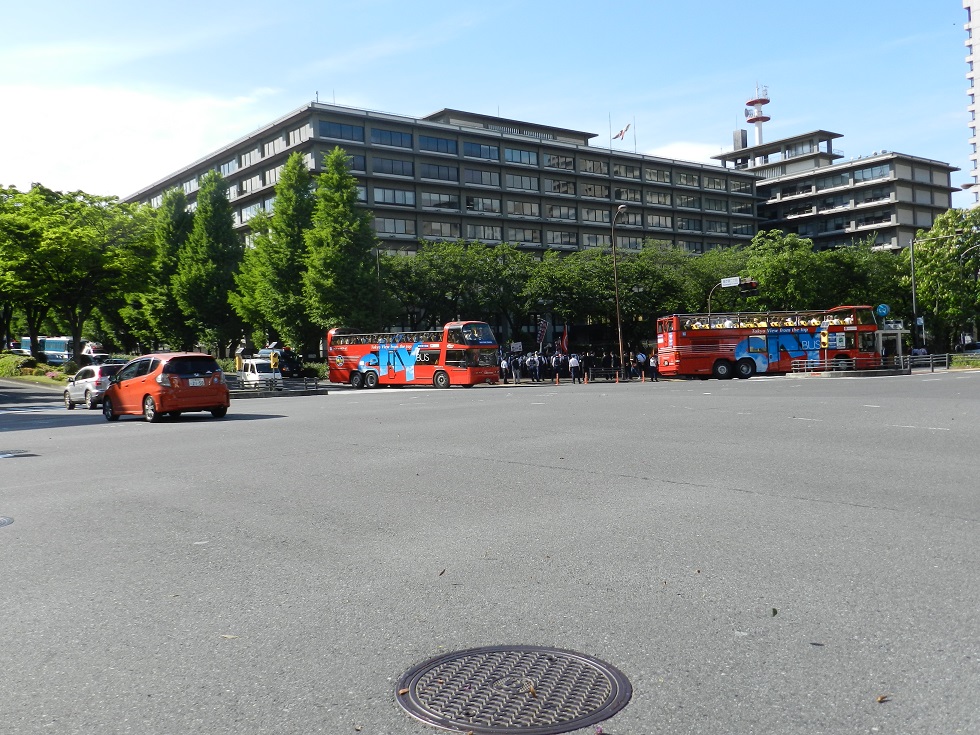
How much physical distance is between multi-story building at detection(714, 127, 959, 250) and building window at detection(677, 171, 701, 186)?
12.8 m

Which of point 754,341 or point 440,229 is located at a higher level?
point 440,229

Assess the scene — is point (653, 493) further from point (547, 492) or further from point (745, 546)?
point (745, 546)

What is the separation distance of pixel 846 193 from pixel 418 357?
7830 centimetres

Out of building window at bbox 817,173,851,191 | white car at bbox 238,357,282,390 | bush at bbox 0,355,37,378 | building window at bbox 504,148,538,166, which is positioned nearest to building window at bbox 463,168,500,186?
building window at bbox 504,148,538,166

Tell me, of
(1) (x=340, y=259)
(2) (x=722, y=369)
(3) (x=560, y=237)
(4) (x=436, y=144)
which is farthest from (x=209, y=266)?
(3) (x=560, y=237)

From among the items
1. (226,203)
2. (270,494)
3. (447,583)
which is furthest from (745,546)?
Result: (226,203)

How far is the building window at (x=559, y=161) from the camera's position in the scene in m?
87.2

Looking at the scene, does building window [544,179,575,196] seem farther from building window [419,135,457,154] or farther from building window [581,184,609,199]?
building window [419,135,457,154]

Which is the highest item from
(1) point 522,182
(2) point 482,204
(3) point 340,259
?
(1) point 522,182

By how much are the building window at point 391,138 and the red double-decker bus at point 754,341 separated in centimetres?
4126

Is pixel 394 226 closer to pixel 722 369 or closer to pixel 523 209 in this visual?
pixel 523 209

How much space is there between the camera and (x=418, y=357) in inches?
1740

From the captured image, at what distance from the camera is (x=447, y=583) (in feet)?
16.2

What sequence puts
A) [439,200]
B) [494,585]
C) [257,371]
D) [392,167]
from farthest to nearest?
1. [439,200]
2. [392,167]
3. [257,371]
4. [494,585]
